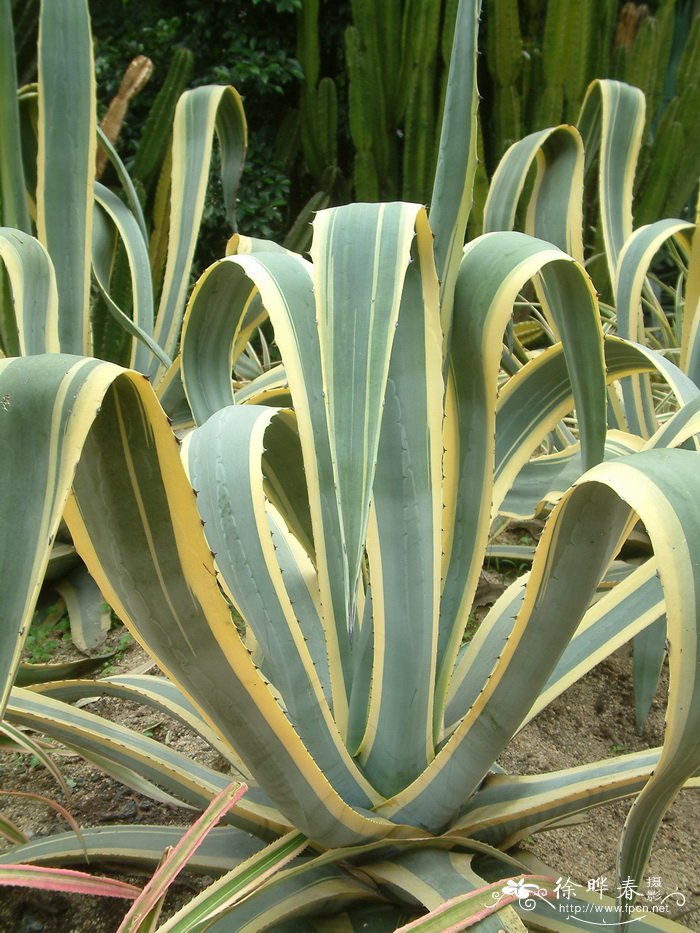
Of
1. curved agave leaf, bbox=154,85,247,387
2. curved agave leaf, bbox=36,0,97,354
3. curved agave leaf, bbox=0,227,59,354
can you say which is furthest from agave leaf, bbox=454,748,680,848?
curved agave leaf, bbox=154,85,247,387

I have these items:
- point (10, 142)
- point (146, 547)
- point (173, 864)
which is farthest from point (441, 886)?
point (10, 142)

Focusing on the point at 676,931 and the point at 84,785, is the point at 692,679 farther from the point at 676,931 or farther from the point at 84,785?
the point at 84,785

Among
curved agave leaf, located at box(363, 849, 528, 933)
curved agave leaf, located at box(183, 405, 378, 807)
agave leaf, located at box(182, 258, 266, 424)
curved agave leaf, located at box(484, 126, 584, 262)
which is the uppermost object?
curved agave leaf, located at box(484, 126, 584, 262)

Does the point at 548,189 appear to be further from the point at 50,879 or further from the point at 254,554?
the point at 50,879

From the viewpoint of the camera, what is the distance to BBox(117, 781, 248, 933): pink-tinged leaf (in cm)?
48

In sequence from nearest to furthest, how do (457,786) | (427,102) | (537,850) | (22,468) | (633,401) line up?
1. (22,468)
2. (457,786)
3. (537,850)
4. (633,401)
5. (427,102)

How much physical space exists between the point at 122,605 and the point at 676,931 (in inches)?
18.7

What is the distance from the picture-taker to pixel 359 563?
1.52ft

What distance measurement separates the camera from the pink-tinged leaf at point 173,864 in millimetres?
481

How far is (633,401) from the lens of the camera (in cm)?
120

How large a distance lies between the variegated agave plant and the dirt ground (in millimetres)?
Result: 78

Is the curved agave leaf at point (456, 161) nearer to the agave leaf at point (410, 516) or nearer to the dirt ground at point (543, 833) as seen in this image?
the agave leaf at point (410, 516)

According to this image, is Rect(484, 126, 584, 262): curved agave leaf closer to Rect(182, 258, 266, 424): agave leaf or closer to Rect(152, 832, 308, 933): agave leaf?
Rect(182, 258, 266, 424): agave leaf

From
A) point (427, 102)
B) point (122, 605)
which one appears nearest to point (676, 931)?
point (122, 605)
